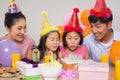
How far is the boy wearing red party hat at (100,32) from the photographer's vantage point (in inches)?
74.4

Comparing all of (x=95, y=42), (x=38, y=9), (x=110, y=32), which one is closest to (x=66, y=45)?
(x=95, y=42)

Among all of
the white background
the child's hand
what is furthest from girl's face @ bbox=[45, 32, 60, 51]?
the white background

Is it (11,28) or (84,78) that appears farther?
(11,28)

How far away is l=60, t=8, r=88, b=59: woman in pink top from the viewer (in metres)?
1.85

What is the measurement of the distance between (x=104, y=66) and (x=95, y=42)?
2.69 feet

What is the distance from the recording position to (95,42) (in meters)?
2.02

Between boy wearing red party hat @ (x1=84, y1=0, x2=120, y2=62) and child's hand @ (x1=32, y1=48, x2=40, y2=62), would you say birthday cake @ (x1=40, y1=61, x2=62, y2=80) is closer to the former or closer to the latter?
child's hand @ (x1=32, y1=48, x2=40, y2=62)

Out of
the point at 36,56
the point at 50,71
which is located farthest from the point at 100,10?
the point at 50,71

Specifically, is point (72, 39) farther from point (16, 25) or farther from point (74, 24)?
point (16, 25)

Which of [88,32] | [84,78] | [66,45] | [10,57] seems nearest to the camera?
[84,78]

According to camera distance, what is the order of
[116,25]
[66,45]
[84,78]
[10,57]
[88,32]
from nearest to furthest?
[84,78] < [10,57] < [66,45] < [88,32] < [116,25]

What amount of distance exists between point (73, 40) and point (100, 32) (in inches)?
10.0

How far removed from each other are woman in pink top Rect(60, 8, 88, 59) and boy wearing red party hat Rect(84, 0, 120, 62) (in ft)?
0.39

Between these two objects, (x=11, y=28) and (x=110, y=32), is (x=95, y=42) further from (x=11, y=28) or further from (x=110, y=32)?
(x=11, y=28)
